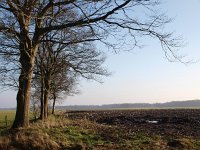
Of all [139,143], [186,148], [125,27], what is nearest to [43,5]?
[125,27]

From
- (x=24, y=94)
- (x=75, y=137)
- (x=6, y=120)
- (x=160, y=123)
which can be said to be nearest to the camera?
(x=75, y=137)

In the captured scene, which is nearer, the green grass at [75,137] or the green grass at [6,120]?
the green grass at [75,137]

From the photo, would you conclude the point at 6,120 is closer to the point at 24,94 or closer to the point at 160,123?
the point at 160,123

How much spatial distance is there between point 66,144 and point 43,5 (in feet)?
24.1

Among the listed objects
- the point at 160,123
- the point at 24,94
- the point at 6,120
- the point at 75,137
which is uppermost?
the point at 24,94

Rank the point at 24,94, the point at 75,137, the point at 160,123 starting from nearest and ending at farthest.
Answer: the point at 75,137 → the point at 24,94 → the point at 160,123

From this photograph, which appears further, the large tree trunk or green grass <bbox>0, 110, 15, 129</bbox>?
green grass <bbox>0, 110, 15, 129</bbox>

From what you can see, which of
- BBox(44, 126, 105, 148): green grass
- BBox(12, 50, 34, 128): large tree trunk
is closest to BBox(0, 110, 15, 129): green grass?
BBox(12, 50, 34, 128): large tree trunk

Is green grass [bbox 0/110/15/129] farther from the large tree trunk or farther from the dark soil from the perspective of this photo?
the large tree trunk

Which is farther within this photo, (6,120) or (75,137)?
(6,120)

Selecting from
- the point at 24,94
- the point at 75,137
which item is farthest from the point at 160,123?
the point at 75,137

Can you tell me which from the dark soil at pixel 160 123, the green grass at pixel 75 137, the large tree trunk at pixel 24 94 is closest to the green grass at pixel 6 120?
the dark soil at pixel 160 123

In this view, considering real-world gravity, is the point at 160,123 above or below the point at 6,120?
below

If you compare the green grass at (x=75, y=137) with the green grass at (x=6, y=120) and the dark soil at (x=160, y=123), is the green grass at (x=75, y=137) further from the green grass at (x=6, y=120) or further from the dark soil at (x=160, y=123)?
the green grass at (x=6, y=120)
